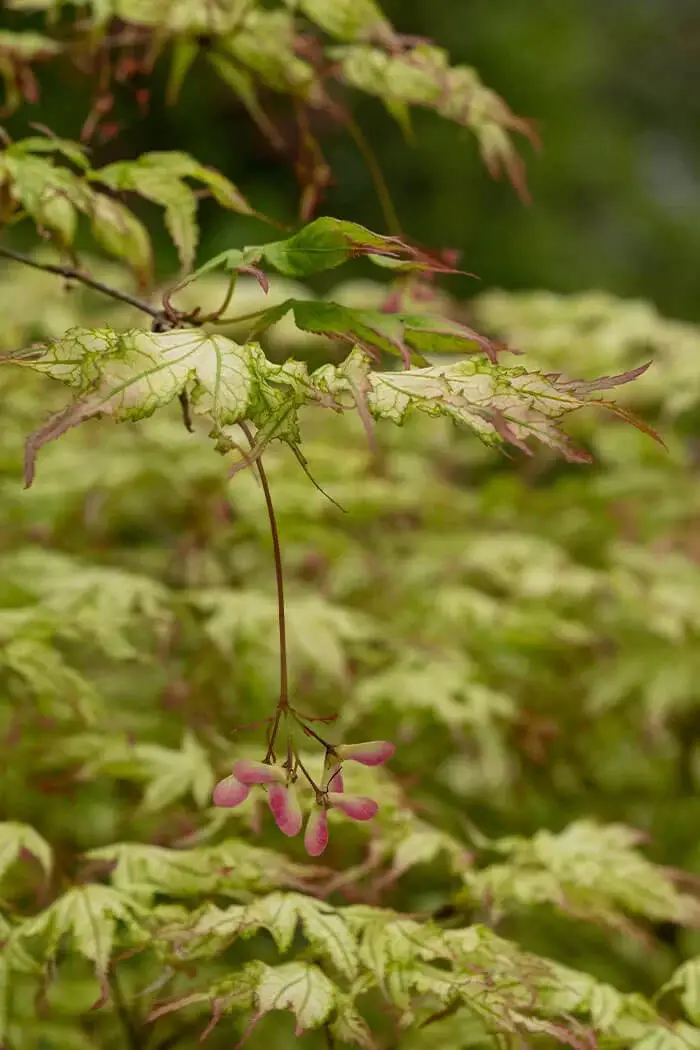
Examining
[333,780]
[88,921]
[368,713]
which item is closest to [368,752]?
[333,780]

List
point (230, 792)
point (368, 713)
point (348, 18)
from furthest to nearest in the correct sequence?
point (368, 713)
point (348, 18)
point (230, 792)

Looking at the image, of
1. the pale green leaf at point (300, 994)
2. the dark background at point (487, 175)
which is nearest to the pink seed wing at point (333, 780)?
the pale green leaf at point (300, 994)

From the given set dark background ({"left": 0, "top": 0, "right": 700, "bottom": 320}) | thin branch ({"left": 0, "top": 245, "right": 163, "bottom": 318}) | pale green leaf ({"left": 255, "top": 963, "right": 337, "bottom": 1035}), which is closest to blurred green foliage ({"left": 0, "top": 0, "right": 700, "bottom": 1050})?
pale green leaf ({"left": 255, "top": 963, "right": 337, "bottom": 1035})

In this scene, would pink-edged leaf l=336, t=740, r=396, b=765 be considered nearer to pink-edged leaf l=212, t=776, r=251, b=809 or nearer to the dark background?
pink-edged leaf l=212, t=776, r=251, b=809

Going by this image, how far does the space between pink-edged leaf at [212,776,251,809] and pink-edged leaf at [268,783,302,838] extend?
22 mm

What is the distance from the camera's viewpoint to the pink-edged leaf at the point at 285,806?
74cm

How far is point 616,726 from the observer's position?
1786 millimetres

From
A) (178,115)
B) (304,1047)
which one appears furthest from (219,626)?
(178,115)

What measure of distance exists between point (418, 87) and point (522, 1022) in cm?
94

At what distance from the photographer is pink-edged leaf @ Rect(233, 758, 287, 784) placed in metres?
0.74

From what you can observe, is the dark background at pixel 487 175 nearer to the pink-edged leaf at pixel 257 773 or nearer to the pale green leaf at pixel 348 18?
the pale green leaf at pixel 348 18

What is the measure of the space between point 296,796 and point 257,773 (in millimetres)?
35

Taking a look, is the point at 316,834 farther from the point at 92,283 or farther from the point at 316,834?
the point at 92,283

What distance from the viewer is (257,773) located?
2.46 feet
